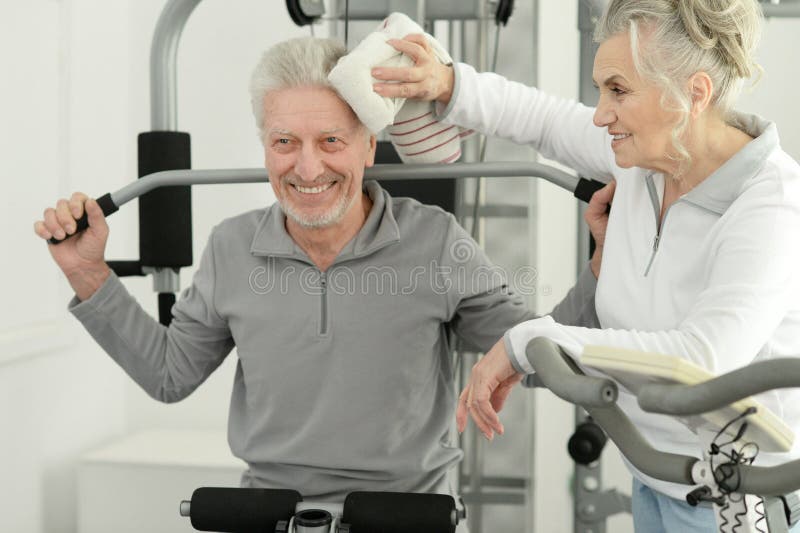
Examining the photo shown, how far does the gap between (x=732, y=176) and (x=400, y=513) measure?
0.71m

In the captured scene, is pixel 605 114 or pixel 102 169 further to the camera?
pixel 102 169

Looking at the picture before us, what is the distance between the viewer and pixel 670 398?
2.80 ft

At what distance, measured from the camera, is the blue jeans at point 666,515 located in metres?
1.30

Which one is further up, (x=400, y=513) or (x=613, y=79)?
(x=613, y=79)

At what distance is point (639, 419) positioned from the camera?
4.38 ft

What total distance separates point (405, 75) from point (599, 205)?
387 mm

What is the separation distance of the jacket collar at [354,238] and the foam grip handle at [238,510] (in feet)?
1.44

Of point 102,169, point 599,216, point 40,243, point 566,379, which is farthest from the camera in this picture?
point 102,169

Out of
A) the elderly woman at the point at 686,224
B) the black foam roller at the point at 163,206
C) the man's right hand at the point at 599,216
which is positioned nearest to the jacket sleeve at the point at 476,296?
the man's right hand at the point at 599,216

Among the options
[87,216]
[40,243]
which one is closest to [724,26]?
[87,216]

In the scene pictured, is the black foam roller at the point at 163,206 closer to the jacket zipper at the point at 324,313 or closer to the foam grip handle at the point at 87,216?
the foam grip handle at the point at 87,216

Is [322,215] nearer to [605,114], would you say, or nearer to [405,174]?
[405,174]

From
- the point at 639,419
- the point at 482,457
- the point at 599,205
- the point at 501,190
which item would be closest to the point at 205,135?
the point at 501,190

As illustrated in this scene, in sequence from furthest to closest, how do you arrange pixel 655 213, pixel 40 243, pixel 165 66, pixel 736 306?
pixel 40 243 < pixel 165 66 < pixel 655 213 < pixel 736 306
